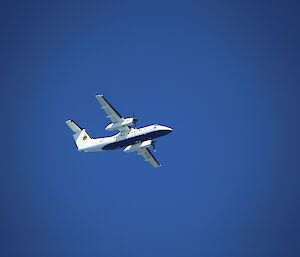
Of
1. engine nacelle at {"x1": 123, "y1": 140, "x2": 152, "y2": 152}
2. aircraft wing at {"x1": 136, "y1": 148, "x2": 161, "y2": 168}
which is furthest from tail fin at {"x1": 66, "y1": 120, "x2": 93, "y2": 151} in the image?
aircraft wing at {"x1": 136, "y1": 148, "x2": 161, "y2": 168}

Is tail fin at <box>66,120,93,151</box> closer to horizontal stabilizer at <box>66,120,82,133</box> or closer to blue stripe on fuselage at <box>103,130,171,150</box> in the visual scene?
horizontal stabilizer at <box>66,120,82,133</box>

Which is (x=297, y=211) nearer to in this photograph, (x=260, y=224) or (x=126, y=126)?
(x=260, y=224)

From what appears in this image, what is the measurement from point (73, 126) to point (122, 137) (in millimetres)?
8414

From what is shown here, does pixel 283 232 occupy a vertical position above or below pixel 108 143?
below

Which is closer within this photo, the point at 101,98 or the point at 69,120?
the point at 101,98

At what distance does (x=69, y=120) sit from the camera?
46031mm

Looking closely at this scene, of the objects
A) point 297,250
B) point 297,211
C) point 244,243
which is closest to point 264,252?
point 244,243

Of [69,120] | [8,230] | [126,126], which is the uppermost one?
[8,230]

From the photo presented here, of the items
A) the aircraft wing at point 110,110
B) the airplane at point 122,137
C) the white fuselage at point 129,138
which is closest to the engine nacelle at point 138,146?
the airplane at point 122,137

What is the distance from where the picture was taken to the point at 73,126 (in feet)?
151

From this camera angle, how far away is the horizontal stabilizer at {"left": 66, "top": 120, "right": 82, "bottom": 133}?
1810 inches

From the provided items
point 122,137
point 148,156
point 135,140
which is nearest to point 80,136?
point 122,137

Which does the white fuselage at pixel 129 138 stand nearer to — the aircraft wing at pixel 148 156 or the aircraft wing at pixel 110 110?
the aircraft wing at pixel 110 110

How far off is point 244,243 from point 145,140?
85.4 meters
